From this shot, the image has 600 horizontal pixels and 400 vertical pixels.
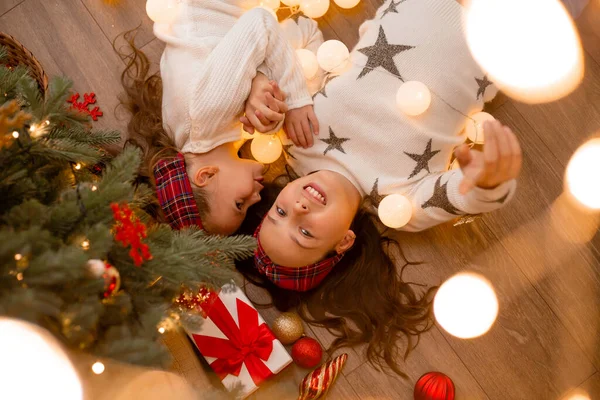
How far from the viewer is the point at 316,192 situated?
1224 mm

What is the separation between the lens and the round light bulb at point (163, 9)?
1.31 m

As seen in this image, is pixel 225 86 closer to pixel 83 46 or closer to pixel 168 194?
pixel 168 194

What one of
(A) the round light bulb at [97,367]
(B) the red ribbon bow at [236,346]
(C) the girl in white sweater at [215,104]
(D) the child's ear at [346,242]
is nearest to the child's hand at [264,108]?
(C) the girl in white sweater at [215,104]

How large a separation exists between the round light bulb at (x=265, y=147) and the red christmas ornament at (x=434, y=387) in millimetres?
681

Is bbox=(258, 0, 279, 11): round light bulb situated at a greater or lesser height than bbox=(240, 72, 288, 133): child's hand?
greater

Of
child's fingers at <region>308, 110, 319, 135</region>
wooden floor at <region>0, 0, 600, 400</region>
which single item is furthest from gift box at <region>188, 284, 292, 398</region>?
child's fingers at <region>308, 110, 319, 135</region>

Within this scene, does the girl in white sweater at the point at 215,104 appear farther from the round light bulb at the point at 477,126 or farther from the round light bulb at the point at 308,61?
the round light bulb at the point at 477,126

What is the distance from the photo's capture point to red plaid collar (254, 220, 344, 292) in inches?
49.7

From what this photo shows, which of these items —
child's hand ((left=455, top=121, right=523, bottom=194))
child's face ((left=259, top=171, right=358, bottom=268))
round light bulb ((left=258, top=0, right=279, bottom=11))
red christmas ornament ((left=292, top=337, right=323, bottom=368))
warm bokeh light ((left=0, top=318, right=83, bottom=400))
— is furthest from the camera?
round light bulb ((left=258, top=0, right=279, bottom=11))

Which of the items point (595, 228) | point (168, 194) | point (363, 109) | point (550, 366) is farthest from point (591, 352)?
point (168, 194)

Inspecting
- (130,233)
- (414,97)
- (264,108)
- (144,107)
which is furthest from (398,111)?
(130,233)

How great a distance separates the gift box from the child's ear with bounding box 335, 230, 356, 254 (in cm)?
26

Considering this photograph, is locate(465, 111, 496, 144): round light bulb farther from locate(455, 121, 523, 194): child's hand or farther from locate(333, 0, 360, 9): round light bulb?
locate(333, 0, 360, 9): round light bulb

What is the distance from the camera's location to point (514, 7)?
1.31 m
